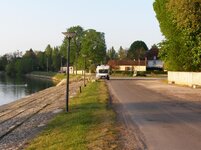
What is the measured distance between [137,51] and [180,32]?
397 ft

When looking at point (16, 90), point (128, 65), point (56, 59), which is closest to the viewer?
point (16, 90)

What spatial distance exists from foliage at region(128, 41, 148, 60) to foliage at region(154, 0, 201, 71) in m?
107

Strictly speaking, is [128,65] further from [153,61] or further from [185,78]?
[185,78]

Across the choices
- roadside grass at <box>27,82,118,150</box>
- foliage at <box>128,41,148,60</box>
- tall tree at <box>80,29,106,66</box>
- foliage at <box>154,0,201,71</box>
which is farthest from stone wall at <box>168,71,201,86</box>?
foliage at <box>128,41,148,60</box>

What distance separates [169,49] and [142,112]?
151ft

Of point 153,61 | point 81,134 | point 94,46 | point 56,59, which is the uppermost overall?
point 94,46

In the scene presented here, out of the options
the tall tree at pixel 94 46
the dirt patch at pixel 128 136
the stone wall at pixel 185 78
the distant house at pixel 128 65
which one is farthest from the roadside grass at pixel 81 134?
the distant house at pixel 128 65

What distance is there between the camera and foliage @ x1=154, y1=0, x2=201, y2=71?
43438 mm

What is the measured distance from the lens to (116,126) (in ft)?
56.4

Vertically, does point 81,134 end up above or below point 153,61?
below

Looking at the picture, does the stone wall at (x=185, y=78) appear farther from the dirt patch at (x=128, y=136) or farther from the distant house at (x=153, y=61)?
the distant house at (x=153, y=61)

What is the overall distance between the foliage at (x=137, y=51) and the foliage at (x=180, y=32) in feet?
351

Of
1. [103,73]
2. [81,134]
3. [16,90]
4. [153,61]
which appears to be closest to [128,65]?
[153,61]

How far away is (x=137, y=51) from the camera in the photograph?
606 ft
